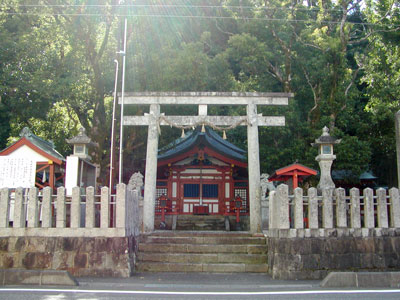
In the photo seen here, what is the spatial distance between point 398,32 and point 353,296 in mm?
15323

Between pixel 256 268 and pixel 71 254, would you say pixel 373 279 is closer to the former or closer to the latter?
pixel 256 268

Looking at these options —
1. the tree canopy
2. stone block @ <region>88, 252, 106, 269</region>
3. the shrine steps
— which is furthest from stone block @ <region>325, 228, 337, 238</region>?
the shrine steps

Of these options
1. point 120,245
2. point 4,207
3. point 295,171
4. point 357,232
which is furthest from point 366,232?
point 4,207

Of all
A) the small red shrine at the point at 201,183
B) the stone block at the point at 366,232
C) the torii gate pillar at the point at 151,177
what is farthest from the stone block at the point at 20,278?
the small red shrine at the point at 201,183

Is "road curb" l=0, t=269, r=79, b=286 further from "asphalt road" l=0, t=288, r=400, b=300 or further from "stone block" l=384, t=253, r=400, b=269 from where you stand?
"stone block" l=384, t=253, r=400, b=269

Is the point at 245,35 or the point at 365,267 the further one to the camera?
the point at 245,35

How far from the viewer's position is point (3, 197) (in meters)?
10.2

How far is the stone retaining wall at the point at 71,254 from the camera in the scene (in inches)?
380

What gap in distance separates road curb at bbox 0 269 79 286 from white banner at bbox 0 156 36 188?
346 centimetres

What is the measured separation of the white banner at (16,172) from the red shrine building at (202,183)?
8080 millimetres

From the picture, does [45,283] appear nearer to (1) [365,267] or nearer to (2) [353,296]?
(2) [353,296]

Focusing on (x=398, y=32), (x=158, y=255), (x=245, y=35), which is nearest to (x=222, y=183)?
(x=245, y=35)

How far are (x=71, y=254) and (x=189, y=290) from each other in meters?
3.38

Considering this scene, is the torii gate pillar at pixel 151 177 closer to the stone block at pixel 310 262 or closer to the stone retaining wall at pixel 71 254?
the stone retaining wall at pixel 71 254
